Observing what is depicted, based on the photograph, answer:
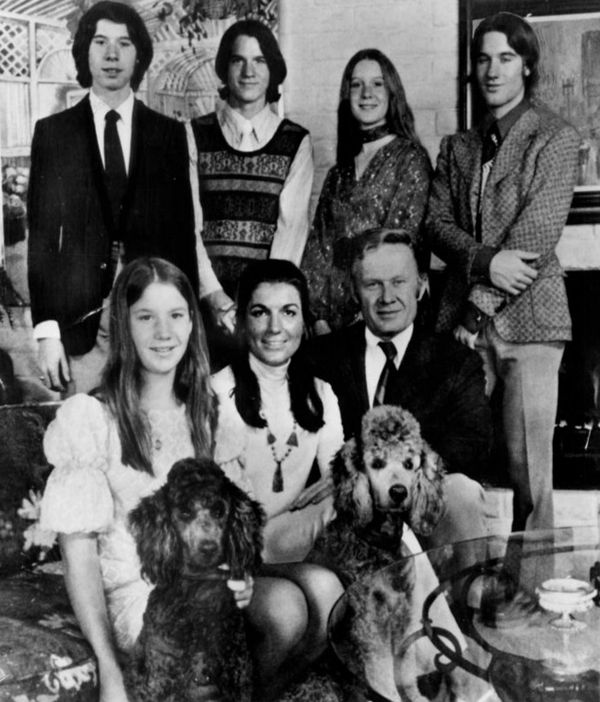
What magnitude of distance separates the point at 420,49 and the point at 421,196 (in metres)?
0.39

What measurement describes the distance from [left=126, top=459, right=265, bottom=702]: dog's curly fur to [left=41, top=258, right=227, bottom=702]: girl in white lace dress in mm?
42

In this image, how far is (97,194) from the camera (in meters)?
2.93

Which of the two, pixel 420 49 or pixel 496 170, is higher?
pixel 420 49

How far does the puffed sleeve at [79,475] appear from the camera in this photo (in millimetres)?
2740

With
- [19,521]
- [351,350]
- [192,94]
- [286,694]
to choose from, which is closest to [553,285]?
[351,350]

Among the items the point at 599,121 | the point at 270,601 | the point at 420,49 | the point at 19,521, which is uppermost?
the point at 420,49

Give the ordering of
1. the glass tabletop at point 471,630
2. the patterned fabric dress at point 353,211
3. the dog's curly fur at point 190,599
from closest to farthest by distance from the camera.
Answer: the glass tabletop at point 471,630 → the dog's curly fur at point 190,599 → the patterned fabric dress at point 353,211

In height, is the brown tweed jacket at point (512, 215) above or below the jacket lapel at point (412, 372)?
above

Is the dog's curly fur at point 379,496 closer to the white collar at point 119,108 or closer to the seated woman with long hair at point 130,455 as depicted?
the seated woman with long hair at point 130,455

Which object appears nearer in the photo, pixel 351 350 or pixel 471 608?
pixel 471 608

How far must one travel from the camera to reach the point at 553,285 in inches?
109

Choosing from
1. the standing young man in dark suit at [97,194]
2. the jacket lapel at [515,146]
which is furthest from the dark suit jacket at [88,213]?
the jacket lapel at [515,146]

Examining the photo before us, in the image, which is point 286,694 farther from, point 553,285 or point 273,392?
point 553,285

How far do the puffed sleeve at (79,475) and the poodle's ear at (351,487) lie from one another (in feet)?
1.97
